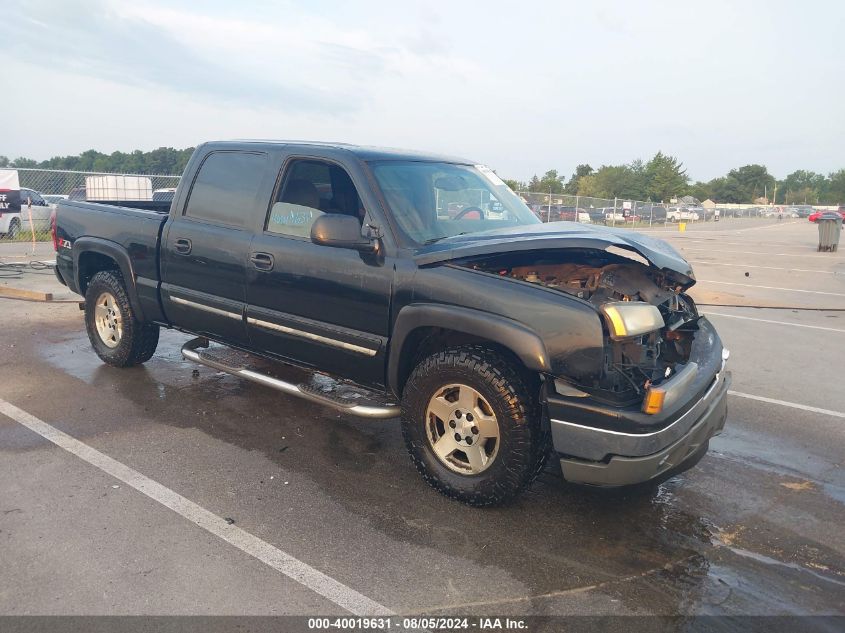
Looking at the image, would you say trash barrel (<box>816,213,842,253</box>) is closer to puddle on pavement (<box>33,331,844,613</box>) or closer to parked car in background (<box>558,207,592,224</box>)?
parked car in background (<box>558,207,592,224</box>)

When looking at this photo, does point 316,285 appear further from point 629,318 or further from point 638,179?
point 638,179

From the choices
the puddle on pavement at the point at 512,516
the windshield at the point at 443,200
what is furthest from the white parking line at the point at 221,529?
the windshield at the point at 443,200

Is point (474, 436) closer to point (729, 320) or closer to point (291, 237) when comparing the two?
point (291, 237)

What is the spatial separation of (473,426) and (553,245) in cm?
107

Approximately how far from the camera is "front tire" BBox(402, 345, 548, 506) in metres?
3.42

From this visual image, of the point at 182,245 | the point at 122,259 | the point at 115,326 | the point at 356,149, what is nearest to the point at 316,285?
the point at 356,149

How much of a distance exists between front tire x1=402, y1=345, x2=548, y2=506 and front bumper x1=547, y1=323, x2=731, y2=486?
208 millimetres

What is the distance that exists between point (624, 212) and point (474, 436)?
123ft

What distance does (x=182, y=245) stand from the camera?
4977 mm

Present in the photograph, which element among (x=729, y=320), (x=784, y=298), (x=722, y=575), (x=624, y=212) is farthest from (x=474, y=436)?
(x=624, y=212)

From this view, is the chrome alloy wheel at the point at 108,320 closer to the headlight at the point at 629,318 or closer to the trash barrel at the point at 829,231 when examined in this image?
the headlight at the point at 629,318

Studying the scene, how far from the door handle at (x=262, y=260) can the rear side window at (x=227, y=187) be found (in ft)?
0.99

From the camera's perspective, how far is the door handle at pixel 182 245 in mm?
4938

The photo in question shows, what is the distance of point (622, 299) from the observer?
3.75m
